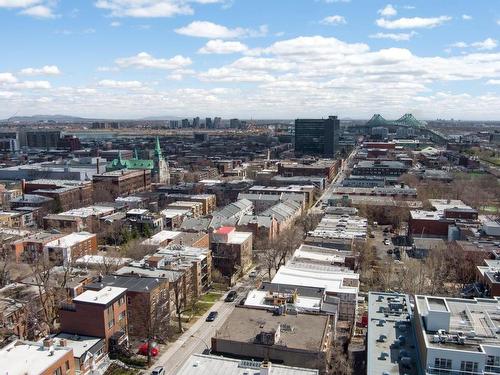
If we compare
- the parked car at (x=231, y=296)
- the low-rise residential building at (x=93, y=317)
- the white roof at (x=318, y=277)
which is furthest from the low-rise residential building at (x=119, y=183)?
the low-rise residential building at (x=93, y=317)

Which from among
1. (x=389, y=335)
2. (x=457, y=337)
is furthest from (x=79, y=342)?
(x=457, y=337)

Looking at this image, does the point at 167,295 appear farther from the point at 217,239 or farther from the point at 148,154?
the point at 148,154

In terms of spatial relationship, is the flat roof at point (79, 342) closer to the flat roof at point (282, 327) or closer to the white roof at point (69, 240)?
the flat roof at point (282, 327)

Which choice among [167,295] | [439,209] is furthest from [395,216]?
[167,295]

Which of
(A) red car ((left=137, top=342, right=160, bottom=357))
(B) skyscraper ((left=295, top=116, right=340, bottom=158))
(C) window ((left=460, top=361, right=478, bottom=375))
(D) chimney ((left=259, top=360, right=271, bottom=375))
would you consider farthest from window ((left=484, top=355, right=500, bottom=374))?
(B) skyscraper ((left=295, top=116, right=340, bottom=158))

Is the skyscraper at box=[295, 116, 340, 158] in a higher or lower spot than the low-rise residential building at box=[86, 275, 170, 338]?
higher

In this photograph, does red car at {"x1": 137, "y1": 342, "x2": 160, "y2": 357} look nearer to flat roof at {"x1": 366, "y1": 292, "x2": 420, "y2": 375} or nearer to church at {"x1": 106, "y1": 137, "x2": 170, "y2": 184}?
flat roof at {"x1": 366, "y1": 292, "x2": 420, "y2": 375}
